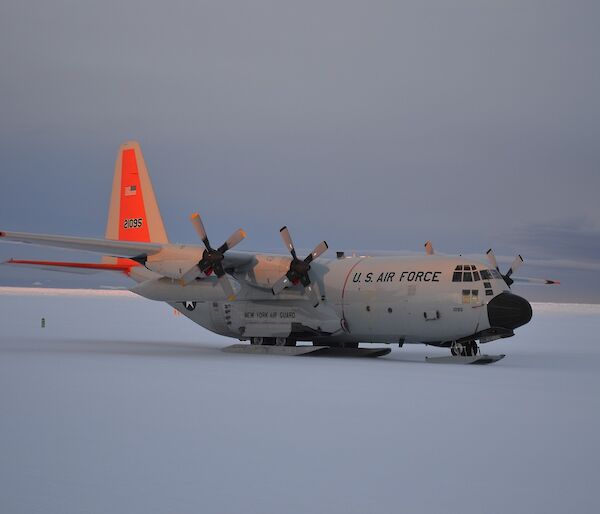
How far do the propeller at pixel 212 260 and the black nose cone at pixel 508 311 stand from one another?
7.30m

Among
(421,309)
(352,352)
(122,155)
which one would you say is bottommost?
(352,352)

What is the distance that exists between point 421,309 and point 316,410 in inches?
422

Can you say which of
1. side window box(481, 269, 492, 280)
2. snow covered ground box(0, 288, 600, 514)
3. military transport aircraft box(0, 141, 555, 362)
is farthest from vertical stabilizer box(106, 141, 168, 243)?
side window box(481, 269, 492, 280)

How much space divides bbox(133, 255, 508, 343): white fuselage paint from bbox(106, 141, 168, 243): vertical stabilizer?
4074 mm

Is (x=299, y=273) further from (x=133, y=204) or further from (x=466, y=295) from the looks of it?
(x=133, y=204)

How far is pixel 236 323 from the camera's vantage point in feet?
85.4

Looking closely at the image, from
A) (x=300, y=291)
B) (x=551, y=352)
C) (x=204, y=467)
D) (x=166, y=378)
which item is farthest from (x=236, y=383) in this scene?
(x=551, y=352)

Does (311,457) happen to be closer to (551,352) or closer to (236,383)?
(236,383)

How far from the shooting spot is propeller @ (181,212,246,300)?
23031 mm

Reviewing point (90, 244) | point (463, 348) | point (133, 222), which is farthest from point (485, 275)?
point (133, 222)

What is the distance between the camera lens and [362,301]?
23.4 metres

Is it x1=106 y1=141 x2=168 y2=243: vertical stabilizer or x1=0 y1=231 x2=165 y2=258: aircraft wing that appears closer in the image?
x1=0 y1=231 x2=165 y2=258: aircraft wing

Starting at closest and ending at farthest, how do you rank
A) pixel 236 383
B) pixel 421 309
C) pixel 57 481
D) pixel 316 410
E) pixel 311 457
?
1. pixel 57 481
2. pixel 311 457
3. pixel 316 410
4. pixel 236 383
5. pixel 421 309

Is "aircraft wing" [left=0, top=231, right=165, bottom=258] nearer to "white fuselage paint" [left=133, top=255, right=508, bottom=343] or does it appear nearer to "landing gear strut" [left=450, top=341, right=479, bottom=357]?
"white fuselage paint" [left=133, top=255, right=508, bottom=343]
